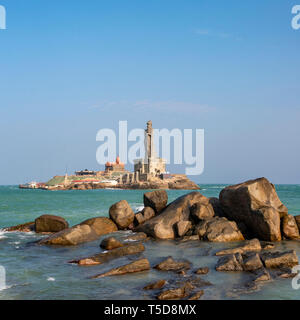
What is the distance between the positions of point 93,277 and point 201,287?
375cm

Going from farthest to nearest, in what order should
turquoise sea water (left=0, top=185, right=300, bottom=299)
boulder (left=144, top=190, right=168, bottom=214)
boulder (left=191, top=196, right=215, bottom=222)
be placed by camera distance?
boulder (left=144, top=190, right=168, bottom=214), boulder (left=191, top=196, right=215, bottom=222), turquoise sea water (left=0, top=185, right=300, bottom=299)

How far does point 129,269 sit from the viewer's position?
12.8m

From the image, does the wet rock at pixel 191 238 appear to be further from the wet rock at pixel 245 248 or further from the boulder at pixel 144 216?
the boulder at pixel 144 216

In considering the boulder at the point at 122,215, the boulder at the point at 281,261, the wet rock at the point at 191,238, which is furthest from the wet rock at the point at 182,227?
the boulder at the point at 281,261

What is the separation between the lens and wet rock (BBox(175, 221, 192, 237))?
20.2 metres

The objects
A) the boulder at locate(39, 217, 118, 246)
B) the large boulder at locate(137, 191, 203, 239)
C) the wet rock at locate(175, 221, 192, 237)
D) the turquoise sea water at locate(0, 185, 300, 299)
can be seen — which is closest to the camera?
the turquoise sea water at locate(0, 185, 300, 299)

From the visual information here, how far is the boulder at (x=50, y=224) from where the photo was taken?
22469 millimetres

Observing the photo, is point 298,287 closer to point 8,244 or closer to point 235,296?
point 235,296

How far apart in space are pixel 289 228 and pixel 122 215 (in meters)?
10.2

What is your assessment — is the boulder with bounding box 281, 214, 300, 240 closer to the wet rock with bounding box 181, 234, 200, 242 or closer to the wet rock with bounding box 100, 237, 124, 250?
the wet rock with bounding box 181, 234, 200, 242

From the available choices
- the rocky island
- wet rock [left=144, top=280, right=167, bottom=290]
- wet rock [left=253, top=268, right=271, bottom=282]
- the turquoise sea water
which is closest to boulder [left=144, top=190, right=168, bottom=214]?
the turquoise sea water

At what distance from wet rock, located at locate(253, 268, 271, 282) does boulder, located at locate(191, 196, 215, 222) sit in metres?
8.39

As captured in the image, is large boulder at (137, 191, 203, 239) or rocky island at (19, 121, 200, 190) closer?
large boulder at (137, 191, 203, 239)

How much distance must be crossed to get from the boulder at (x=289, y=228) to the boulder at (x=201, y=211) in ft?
13.3
